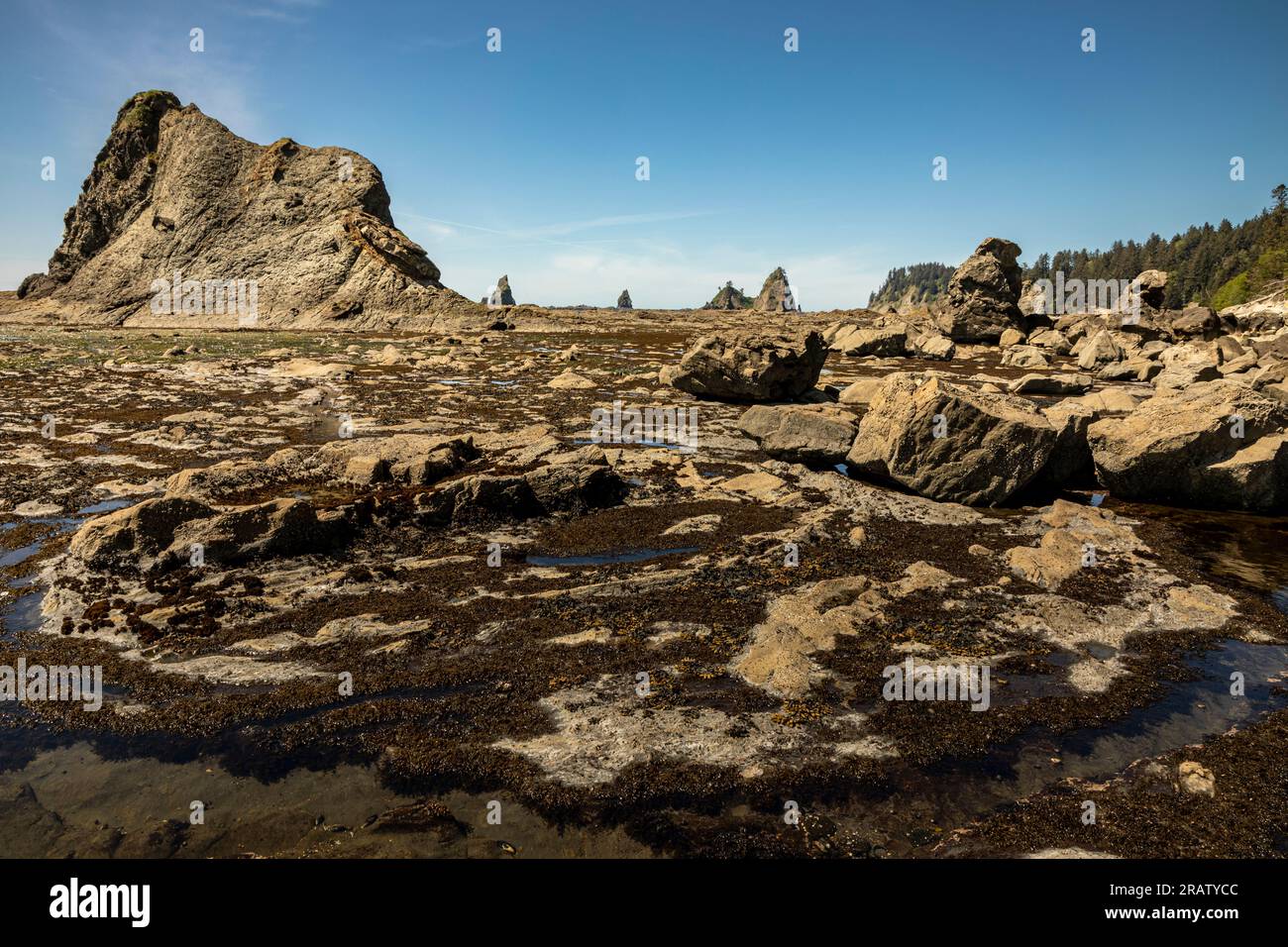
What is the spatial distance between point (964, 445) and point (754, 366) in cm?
1531

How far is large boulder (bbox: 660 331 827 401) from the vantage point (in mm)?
32844

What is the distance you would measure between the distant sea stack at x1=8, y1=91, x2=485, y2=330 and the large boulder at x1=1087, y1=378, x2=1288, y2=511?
79510 millimetres

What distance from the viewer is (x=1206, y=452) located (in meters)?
18.0

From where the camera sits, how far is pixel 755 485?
1966cm

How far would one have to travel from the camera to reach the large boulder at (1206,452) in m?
17.6

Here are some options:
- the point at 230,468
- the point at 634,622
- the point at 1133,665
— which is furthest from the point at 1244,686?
the point at 230,468

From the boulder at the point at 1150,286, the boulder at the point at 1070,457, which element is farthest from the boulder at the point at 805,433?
the boulder at the point at 1150,286

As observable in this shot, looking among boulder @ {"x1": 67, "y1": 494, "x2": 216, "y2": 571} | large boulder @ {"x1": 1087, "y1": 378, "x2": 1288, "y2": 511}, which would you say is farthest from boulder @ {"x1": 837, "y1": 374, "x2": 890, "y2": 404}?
boulder @ {"x1": 67, "y1": 494, "x2": 216, "y2": 571}

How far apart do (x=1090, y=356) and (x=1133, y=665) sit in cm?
5036

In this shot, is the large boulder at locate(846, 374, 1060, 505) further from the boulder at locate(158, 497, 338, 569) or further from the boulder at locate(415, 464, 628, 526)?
the boulder at locate(158, 497, 338, 569)

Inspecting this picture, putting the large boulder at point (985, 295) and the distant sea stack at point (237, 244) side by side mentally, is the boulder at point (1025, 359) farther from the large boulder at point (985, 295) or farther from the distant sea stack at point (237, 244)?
the distant sea stack at point (237, 244)

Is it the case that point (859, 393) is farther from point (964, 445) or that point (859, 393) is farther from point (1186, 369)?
point (1186, 369)

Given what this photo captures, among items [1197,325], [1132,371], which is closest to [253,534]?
[1132,371]

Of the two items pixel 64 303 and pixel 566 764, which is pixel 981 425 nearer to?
pixel 566 764
